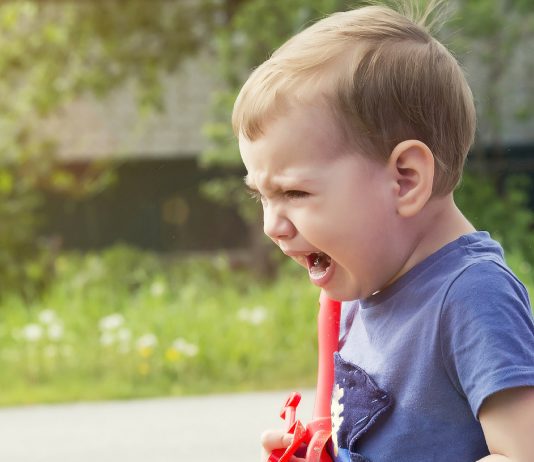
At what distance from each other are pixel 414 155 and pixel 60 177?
860 cm

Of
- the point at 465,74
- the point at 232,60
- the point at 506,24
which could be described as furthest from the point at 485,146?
the point at 465,74

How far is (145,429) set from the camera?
522 centimetres

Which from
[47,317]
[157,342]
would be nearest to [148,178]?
[47,317]

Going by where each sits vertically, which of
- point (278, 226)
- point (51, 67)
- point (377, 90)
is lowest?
point (51, 67)

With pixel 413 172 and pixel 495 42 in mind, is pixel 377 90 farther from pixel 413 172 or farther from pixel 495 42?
pixel 495 42

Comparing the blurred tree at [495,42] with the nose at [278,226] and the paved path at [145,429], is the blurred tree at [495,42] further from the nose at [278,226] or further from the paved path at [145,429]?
the nose at [278,226]

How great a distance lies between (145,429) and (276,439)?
359cm

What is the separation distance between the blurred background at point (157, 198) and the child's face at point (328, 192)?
2.23 m

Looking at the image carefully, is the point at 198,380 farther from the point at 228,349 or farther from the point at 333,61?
the point at 333,61

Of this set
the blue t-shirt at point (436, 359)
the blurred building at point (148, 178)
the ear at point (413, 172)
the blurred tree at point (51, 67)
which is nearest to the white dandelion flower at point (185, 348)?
the blurred tree at point (51, 67)

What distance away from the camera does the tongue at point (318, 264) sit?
155 cm

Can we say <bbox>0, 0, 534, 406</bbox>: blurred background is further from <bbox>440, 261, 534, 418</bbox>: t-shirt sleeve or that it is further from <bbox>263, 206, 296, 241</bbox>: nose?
<bbox>440, 261, 534, 418</bbox>: t-shirt sleeve

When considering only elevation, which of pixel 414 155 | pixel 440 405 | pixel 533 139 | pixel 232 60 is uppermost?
pixel 414 155

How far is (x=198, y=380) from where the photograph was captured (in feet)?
20.2
